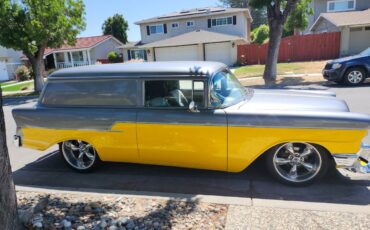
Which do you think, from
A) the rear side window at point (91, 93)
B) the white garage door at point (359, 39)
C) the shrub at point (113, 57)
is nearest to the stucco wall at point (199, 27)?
the shrub at point (113, 57)

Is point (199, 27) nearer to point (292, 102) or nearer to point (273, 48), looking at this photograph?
point (273, 48)

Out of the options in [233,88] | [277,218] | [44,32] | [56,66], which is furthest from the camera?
[56,66]

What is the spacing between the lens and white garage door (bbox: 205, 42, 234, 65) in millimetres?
28984

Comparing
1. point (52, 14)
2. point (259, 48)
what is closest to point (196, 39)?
point (259, 48)

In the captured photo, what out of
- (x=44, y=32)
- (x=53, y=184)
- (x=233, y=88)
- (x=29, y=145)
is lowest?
(x=53, y=184)

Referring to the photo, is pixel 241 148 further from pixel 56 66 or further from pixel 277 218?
pixel 56 66

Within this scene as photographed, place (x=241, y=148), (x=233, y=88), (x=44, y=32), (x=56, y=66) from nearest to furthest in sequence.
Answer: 1. (x=241, y=148)
2. (x=233, y=88)
3. (x=44, y=32)
4. (x=56, y=66)

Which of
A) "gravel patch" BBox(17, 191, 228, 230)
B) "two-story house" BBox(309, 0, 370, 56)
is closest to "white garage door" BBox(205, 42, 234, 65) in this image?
"two-story house" BBox(309, 0, 370, 56)

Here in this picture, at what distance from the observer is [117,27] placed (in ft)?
159

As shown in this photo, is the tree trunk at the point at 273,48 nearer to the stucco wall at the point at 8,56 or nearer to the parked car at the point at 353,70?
the parked car at the point at 353,70

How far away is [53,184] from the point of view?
4.67 metres

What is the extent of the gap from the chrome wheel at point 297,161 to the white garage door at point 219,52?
83.8 feet

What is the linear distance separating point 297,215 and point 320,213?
257 mm

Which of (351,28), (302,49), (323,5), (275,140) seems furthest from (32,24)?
(323,5)
